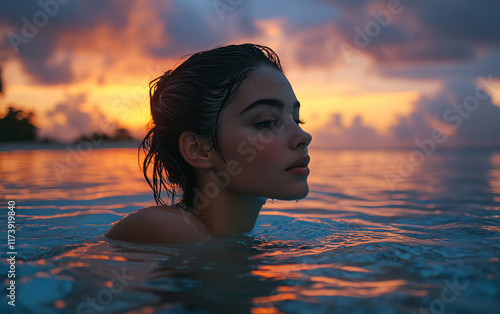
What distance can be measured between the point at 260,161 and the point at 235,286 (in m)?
0.97

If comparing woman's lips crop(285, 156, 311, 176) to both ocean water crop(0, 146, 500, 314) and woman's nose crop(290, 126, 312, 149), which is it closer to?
woman's nose crop(290, 126, 312, 149)

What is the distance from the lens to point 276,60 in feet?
10.5

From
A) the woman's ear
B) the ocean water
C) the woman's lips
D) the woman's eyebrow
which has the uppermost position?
the woman's eyebrow

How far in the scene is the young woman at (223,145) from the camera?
2.54 metres

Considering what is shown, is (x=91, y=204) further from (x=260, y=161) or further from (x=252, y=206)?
(x=260, y=161)

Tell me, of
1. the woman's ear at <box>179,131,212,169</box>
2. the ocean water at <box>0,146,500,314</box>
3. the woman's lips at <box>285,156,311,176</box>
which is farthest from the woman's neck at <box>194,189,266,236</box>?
the woman's lips at <box>285,156,311,176</box>

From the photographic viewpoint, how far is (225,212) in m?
2.80

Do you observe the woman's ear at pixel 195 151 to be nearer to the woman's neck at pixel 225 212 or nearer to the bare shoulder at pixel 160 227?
the woman's neck at pixel 225 212

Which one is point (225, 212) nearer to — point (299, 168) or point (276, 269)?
point (299, 168)

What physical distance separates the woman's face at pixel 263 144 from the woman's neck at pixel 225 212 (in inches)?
5.4

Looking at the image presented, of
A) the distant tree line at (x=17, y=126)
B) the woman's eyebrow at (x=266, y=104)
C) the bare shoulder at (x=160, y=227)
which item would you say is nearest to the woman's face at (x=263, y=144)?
the woman's eyebrow at (x=266, y=104)

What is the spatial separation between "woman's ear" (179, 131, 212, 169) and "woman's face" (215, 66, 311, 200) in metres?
0.10

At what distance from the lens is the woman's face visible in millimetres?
2545

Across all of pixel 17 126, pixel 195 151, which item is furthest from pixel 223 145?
pixel 17 126
